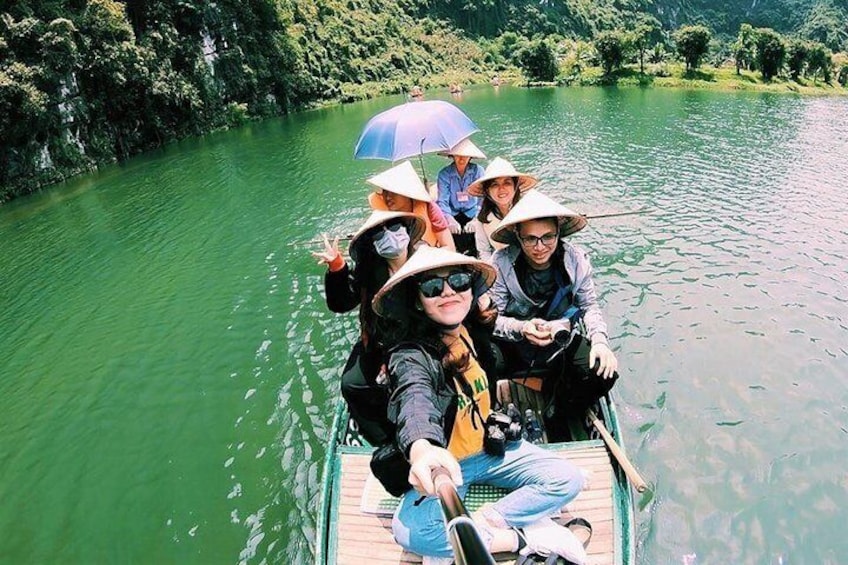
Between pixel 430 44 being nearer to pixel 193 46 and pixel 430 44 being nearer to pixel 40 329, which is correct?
pixel 193 46

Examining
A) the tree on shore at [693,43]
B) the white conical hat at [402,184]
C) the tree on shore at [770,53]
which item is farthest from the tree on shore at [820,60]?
the white conical hat at [402,184]

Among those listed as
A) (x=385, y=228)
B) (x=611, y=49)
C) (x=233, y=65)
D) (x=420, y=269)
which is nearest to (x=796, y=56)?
(x=611, y=49)

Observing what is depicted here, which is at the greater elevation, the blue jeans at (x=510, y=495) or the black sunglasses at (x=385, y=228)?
the black sunglasses at (x=385, y=228)

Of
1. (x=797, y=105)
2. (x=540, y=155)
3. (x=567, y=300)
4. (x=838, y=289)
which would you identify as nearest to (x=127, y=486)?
(x=567, y=300)

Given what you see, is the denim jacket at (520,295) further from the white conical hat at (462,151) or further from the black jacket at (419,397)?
the white conical hat at (462,151)

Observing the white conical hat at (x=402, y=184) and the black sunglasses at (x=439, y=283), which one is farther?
the white conical hat at (x=402, y=184)

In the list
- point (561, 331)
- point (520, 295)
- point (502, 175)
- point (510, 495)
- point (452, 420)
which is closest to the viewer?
point (452, 420)

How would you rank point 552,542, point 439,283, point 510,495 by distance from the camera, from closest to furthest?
point 439,283, point 552,542, point 510,495

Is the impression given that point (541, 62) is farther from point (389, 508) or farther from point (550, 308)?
point (389, 508)

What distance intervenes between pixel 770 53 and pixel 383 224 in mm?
71674

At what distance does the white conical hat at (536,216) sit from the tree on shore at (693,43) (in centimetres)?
7247

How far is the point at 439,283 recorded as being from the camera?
3.13 meters

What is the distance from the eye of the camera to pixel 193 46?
46.2 metres

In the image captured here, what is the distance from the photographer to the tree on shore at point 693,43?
63312mm
